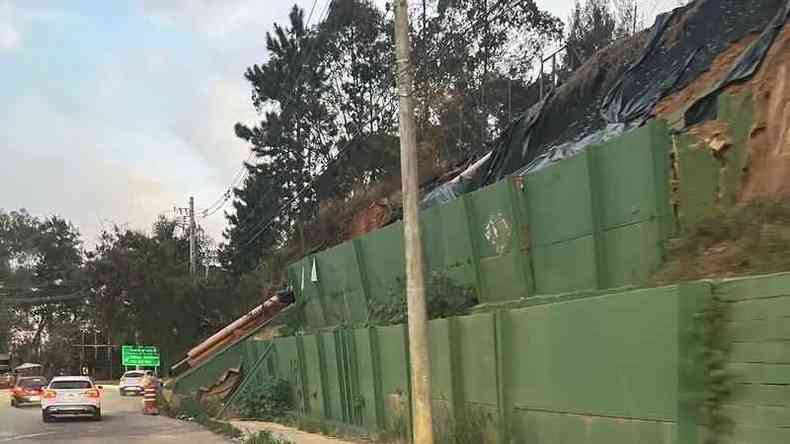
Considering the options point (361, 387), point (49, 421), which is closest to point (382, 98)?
point (49, 421)

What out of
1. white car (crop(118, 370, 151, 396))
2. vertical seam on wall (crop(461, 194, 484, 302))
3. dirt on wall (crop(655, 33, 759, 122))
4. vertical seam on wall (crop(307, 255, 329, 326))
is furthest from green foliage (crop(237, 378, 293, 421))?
white car (crop(118, 370, 151, 396))

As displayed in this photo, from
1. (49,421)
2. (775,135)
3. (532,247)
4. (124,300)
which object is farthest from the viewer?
(124,300)

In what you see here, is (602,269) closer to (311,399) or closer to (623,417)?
(623,417)

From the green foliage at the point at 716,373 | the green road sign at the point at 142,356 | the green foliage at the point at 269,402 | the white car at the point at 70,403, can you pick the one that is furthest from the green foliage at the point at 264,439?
the green road sign at the point at 142,356

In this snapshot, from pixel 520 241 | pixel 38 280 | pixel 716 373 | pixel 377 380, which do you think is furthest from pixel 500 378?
pixel 38 280

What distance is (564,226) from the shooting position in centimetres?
1333

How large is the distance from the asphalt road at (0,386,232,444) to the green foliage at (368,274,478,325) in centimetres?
493

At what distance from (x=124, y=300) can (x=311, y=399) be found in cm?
3266

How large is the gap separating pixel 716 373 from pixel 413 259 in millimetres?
5207

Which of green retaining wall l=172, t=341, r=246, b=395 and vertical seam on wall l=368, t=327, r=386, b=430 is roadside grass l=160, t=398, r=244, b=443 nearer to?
green retaining wall l=172, t=341, r=246, b=395

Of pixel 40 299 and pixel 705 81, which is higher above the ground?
pixel 705 81

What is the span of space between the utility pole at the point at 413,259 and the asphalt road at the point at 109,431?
904 cm

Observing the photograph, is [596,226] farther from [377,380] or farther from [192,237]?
[192,237]

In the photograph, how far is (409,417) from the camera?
14.7m
